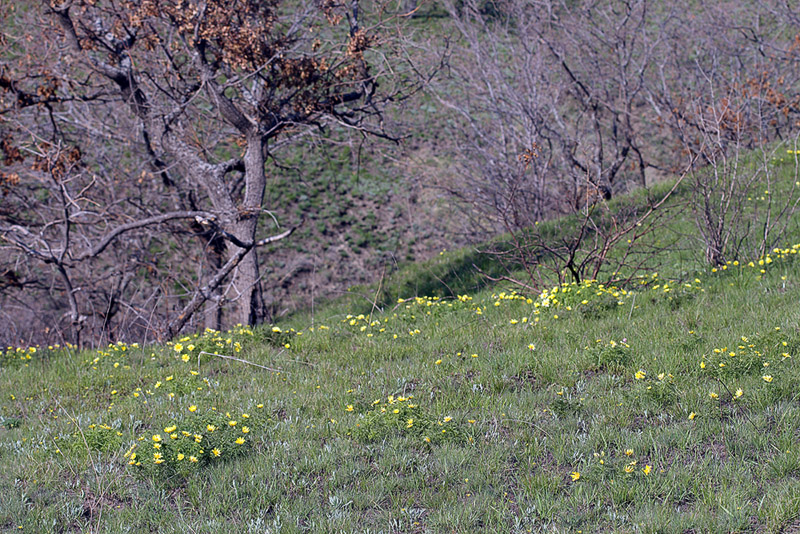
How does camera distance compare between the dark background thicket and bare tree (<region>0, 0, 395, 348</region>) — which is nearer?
bare tree (<region>0, 0, 395, 348</region>)

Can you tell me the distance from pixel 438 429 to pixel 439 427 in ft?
0.05

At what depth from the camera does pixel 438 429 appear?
420cm

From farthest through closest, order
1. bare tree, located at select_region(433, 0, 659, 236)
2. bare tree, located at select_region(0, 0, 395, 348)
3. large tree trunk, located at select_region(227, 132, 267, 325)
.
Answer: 1. bare tree, located at select_region(433, 0, 659, 236)
2. large tree trunk, located at select_region(227, 132, 267, 325)
3. bare tree, located at select_region(0, 0, 395, 348)

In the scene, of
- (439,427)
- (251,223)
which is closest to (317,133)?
(251,223)

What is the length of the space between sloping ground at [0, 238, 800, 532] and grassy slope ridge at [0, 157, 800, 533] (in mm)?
14

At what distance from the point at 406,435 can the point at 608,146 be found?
46.1 ft

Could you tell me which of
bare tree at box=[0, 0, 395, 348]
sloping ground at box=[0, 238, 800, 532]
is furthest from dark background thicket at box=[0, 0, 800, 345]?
sloping ground at box=[0, 238, 800, 532]

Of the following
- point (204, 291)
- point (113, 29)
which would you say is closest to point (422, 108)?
point (113, 29)

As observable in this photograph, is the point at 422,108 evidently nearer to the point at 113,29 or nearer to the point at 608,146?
the point at 608,146

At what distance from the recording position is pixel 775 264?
7.41 meters

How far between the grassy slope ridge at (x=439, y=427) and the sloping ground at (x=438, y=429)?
0.01 m

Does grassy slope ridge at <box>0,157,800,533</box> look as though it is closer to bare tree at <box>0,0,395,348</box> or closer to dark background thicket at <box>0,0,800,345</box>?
dark background thicket at <box>0,0,800,345</box>

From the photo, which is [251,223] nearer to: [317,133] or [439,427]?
[317,133]

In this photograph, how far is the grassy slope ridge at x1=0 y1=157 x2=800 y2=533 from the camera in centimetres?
342
